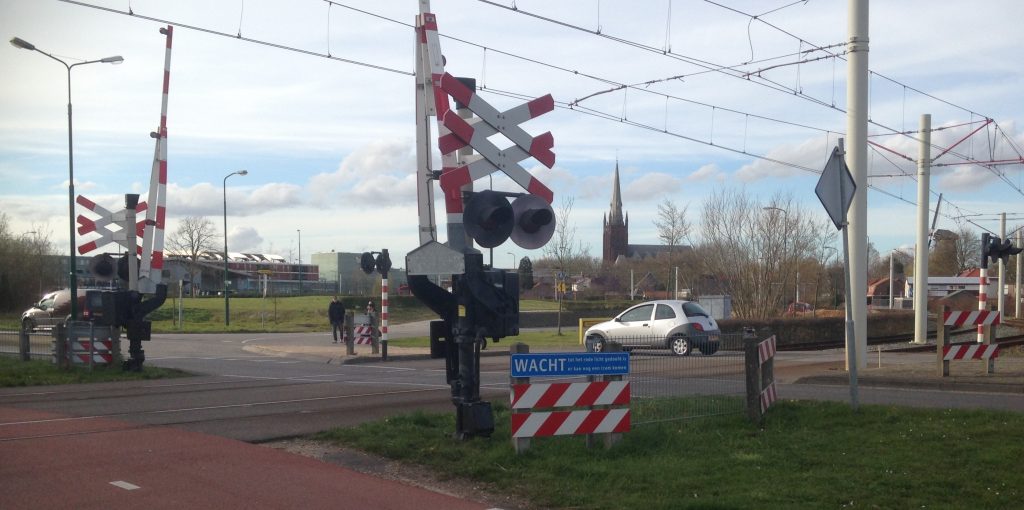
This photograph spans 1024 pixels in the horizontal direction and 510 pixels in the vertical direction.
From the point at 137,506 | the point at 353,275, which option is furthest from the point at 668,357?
the point at 353,275

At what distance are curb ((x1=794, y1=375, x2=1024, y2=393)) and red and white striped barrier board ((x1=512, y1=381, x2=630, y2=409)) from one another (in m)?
8.85

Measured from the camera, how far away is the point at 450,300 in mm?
10172

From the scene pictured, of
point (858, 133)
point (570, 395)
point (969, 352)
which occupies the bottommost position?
point (969, 352)

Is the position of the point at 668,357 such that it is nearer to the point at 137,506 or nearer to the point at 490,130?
the point at 490,130

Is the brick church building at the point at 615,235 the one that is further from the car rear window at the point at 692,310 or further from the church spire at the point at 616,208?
the car rear window at the point at 692,310

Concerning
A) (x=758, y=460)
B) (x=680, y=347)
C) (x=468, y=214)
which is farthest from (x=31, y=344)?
(x=758, y=460)

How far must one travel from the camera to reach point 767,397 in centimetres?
1134

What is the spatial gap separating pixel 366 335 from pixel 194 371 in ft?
26.8

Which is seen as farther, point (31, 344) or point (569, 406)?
point (31, 344)

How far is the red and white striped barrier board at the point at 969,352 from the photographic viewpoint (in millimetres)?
16188

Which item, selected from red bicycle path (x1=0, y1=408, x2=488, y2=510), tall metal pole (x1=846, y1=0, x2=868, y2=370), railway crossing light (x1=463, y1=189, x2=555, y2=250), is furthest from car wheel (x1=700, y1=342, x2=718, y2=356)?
tall metal pole (x1=846, y1=0, x2=868, y2=370)

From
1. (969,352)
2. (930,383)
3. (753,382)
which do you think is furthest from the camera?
(969,352)

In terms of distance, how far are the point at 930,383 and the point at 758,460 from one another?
882 cm

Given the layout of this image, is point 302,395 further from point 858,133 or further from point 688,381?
point 858,133
